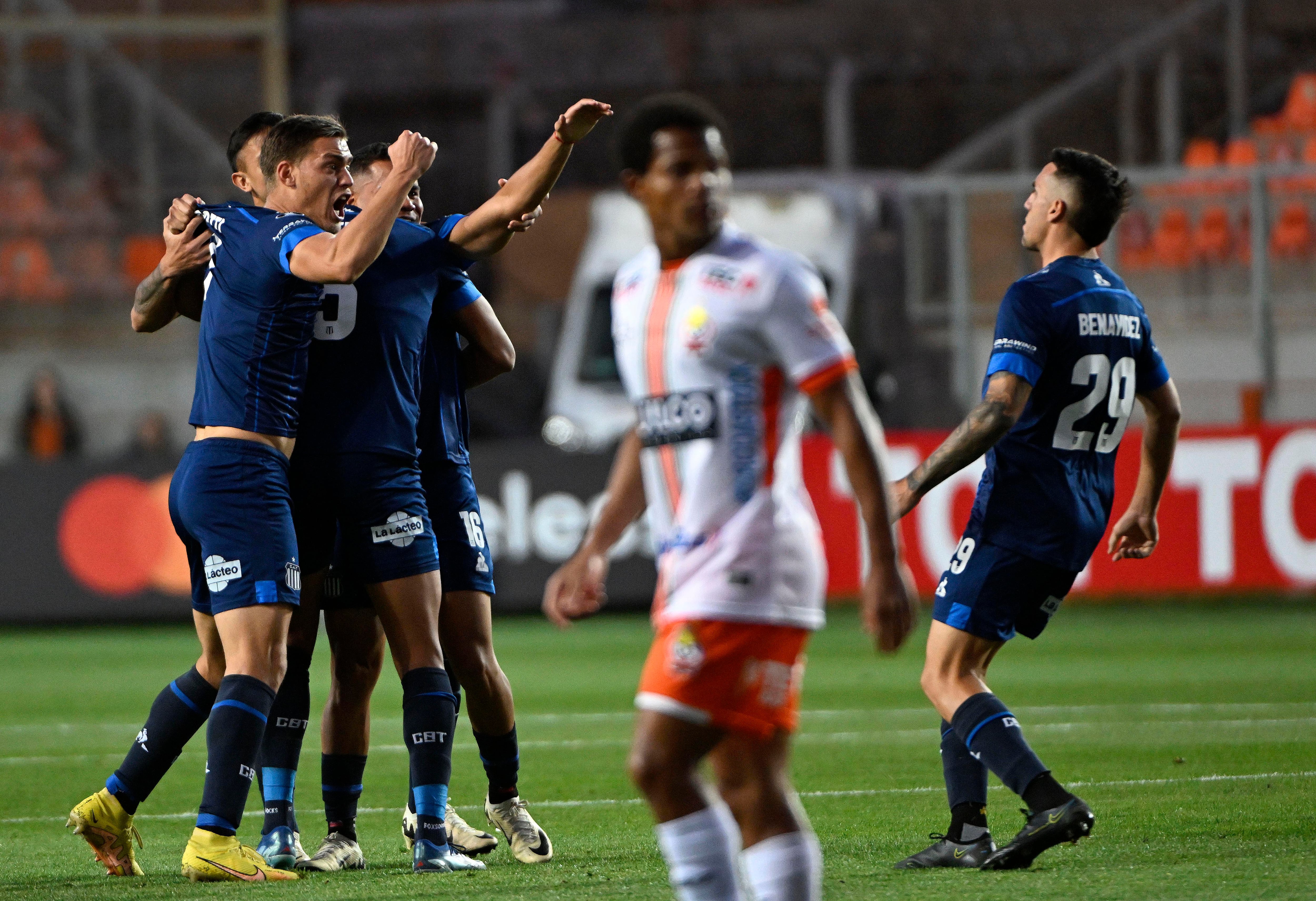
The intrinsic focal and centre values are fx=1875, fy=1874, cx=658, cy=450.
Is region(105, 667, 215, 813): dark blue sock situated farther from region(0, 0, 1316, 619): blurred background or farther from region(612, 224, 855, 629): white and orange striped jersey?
region(0, 0, 1316, 619): blurred background

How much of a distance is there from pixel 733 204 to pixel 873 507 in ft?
48.2

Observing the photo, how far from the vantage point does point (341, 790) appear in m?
5.89

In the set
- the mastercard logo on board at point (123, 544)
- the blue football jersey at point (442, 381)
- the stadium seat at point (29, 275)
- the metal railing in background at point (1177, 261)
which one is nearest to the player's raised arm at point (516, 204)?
the blue football jersey at point (442, 381)

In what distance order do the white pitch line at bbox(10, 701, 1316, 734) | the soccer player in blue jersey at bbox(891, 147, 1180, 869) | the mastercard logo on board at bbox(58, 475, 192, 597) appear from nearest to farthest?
the soccer player in blue jersey at bbox(891, 147, 1180, 869) < the white pitch line at bbox(10, 701, 1316, 734) < the mastercard logo on board at bbox(58, 475, 192, 597)

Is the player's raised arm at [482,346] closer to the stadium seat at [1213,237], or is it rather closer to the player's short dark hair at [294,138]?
the player's short dark hair at [294,138]

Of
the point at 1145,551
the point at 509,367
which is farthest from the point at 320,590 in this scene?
the point at 1145,551

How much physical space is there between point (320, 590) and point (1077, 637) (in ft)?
31.3

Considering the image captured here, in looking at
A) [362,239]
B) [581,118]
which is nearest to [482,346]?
[362,239]

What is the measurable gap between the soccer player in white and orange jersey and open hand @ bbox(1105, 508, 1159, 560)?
7.54 ft

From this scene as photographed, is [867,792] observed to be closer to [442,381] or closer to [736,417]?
[442,381]

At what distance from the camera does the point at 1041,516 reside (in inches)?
217

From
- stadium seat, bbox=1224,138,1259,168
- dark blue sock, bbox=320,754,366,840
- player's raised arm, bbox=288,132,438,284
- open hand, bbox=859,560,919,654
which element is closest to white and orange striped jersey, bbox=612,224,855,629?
open hand, bbox=859,560,919,654

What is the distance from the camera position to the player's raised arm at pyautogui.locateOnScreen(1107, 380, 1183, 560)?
5.85 m

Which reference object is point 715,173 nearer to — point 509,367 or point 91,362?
point 509,367
